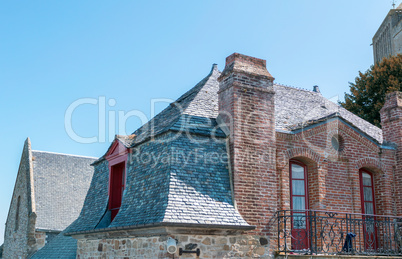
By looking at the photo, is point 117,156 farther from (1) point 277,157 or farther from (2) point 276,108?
(2) point 276,108

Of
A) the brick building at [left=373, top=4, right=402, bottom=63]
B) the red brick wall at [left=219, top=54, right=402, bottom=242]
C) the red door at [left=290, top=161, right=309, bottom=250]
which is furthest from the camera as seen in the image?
the brick building at [left=373, top=4, right=402, bottom=63]

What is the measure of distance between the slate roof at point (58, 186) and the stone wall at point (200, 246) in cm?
1366

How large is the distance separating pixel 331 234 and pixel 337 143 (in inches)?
97.8

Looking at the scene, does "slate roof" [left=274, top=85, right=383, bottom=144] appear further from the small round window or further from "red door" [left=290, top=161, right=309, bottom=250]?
"red door" [left=290, top=161, right=309, bottom=250]

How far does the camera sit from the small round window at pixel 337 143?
37.9 ft

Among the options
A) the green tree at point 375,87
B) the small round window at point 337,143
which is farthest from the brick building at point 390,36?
the small round window at point 337,143

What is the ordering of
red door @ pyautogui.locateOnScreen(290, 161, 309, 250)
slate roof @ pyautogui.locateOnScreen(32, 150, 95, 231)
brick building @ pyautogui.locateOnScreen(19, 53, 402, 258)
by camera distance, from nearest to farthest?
1. brick building @ pyautogui.locateOnScreen(19, 53, 402, 258)
2. red door @ pyautogui.locateOnScreen(290, 161, 309, 250)
3. slate roof @ pyautogui.locateOnScreen(32, 150, 95, 231)

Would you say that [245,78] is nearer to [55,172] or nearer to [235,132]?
[235,132]

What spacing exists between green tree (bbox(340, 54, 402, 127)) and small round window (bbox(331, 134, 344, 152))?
10.8 meters

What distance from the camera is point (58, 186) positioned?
24.6 metres

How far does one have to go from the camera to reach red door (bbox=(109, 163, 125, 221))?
11.6m

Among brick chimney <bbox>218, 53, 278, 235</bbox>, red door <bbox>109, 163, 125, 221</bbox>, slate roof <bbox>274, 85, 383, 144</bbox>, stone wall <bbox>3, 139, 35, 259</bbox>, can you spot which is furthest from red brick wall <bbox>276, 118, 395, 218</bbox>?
stone wall <bbox>3, 139, 35, 259</bbox>

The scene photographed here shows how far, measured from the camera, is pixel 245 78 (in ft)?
34.3

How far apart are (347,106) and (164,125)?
15.8 meters
